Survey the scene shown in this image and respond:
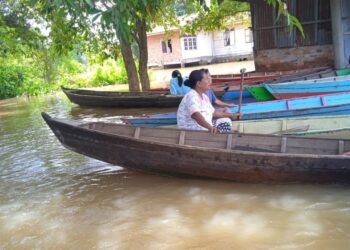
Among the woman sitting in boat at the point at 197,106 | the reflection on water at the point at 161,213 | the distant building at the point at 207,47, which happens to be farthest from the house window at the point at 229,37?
the woman sitting in boat at the point at 197,106

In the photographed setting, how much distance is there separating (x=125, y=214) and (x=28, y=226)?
1.24 metres

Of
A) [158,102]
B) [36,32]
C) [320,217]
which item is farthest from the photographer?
[36,32]

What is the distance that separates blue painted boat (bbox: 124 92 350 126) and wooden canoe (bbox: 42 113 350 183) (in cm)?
174

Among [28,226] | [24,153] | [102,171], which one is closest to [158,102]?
[24,153]

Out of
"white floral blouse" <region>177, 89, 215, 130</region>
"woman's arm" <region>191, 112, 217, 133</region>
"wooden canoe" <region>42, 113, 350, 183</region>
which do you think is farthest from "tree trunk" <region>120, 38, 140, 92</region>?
"woman's arm" <region>191, 112, 217, 133</region>

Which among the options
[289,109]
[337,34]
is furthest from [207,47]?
[289,109]

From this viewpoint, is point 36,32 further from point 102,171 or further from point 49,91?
point 49,91

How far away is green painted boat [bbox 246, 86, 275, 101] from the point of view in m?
10.0

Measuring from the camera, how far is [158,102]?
41.2ft

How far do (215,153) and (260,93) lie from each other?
5.27 m

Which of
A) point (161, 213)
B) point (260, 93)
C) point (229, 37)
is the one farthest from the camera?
point (229, 37)

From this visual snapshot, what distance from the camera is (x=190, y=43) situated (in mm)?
31734

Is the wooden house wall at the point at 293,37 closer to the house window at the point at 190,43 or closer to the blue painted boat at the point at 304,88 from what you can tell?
the blue painted boat at the point at 304,88

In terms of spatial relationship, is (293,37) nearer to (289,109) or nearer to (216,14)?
(216,14)
